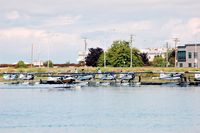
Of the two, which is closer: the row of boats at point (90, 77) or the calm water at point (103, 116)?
the calm water at point (103, 116)

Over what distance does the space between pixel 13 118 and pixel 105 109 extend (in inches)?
581

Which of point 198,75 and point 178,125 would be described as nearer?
point 178,125

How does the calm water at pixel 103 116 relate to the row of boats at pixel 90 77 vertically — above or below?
below

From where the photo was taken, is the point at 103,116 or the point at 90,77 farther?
the point at 90,77

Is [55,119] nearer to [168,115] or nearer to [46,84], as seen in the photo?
[168,115]

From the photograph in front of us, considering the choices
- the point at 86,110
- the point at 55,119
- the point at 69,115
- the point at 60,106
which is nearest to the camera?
the point at 55,119

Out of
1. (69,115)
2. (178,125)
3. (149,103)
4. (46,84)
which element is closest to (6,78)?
(46,84)

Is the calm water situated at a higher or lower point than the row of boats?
lower

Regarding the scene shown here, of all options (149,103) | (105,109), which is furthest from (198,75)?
(105,109)

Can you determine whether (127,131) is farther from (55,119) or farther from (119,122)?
(55,119)

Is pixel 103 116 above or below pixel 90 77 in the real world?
below

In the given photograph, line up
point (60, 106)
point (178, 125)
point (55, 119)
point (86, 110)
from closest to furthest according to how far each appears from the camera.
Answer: point (178, 125)
point (55, 119)
point (86, 110)
point (60, 106)

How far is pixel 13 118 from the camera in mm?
70625

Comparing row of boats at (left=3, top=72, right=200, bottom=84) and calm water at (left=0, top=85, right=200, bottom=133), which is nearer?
calm water at (left=0, top=85, right=200, bottom=133)
